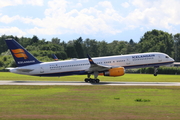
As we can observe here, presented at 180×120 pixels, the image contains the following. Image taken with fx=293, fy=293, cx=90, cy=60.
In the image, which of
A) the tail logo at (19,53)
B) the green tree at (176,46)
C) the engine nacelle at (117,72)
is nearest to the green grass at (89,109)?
the engine nacelle at (117,72)

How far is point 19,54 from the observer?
51188mm

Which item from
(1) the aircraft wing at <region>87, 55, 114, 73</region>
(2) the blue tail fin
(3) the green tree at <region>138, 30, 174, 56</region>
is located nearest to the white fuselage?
(2) the blue tail fin

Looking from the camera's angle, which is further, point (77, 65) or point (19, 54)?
point (77, 65)

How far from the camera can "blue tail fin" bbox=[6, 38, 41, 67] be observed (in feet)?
167

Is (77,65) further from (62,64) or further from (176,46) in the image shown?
(176,46)

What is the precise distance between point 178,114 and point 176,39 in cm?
17774

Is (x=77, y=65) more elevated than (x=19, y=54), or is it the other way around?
(x=19, y=54)

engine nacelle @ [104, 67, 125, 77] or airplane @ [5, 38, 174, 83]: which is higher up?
airplane @ [5, 38, 174, 83]

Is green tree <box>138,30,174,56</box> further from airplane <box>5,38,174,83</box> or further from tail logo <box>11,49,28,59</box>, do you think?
tail logo <box>11,49,28,59</box>

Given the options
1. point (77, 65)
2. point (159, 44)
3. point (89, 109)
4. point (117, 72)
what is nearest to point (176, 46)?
point (159, 44)

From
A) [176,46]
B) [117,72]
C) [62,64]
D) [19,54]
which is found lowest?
[117,72]

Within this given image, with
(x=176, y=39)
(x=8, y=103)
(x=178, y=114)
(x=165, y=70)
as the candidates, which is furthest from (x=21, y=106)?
(x=176, y=39)

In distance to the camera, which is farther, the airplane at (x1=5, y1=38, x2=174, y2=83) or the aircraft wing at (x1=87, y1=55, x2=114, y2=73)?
the airplane at (x1=5, y1=38, x2=174, y2=83)

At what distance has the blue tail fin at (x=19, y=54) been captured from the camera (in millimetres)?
50781
